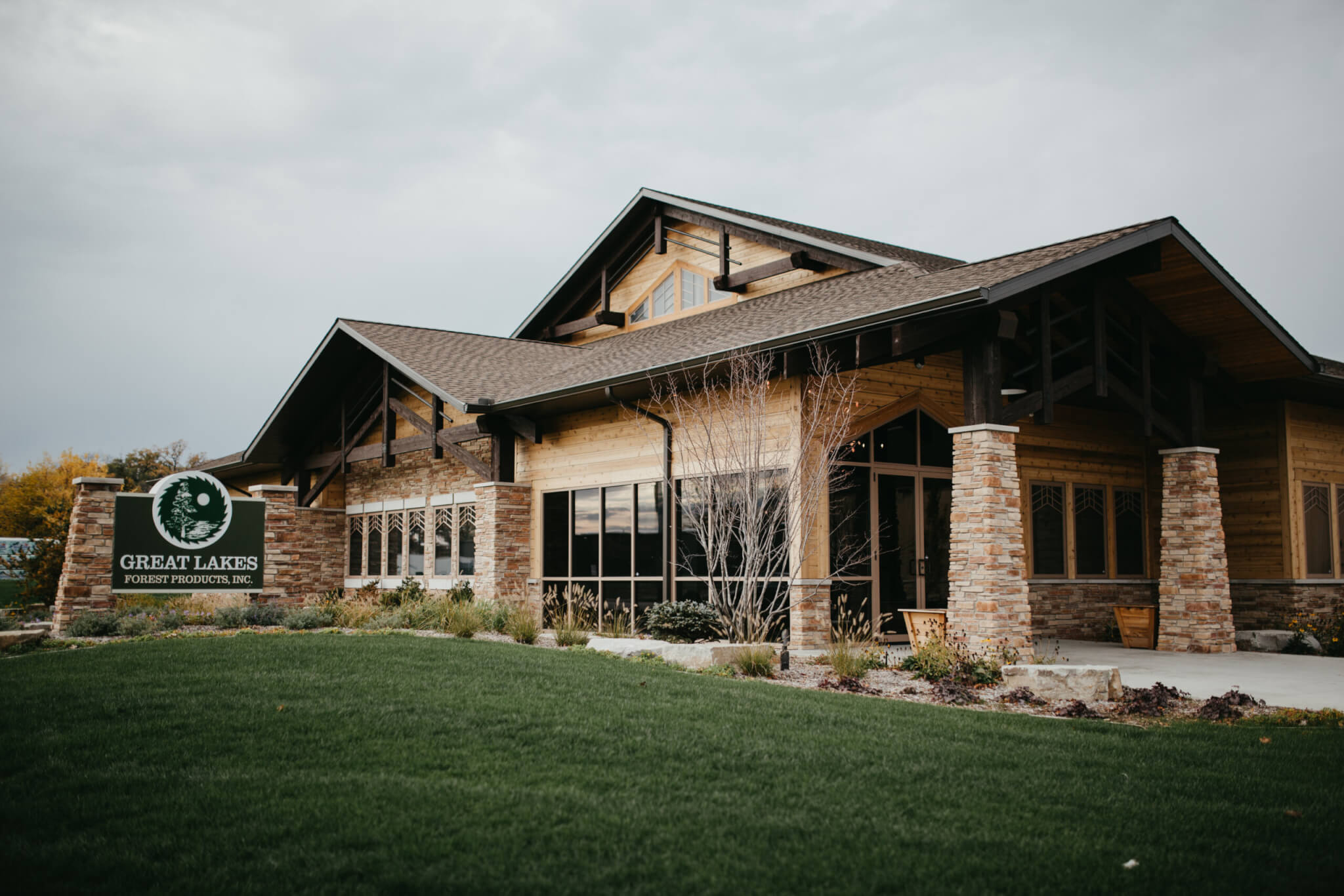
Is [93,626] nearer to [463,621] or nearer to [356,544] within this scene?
[463,621]

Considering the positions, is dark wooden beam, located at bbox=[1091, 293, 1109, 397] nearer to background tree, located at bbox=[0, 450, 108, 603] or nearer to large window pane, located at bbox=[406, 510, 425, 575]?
large window pane, located at bbox=[406, 510, 425, 575]

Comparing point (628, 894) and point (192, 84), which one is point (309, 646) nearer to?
point (628, 894)

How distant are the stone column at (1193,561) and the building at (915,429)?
33 mm

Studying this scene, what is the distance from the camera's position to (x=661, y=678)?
9.07m

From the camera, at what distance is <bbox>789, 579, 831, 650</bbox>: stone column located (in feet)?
39.6

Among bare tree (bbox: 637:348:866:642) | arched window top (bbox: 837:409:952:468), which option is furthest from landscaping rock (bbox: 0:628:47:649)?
arched window top (bbox: 837:409:952:468)

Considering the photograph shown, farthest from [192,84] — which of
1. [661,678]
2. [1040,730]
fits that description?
[1040,730]

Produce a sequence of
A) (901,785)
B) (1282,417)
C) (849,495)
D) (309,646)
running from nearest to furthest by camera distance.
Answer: (901,785) < (309,646) < (849,495) < (1282,417)

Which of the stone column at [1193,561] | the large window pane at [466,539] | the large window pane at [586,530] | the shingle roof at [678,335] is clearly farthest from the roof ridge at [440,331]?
the stone column at [1193,561]

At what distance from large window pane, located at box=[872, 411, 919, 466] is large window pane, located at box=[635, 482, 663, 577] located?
3255 mm

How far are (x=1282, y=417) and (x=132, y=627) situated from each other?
1796 cm

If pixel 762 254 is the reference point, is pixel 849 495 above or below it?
below

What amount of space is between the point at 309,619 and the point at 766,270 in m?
9.38

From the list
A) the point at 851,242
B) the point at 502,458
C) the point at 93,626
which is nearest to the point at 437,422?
the point at 502,458
